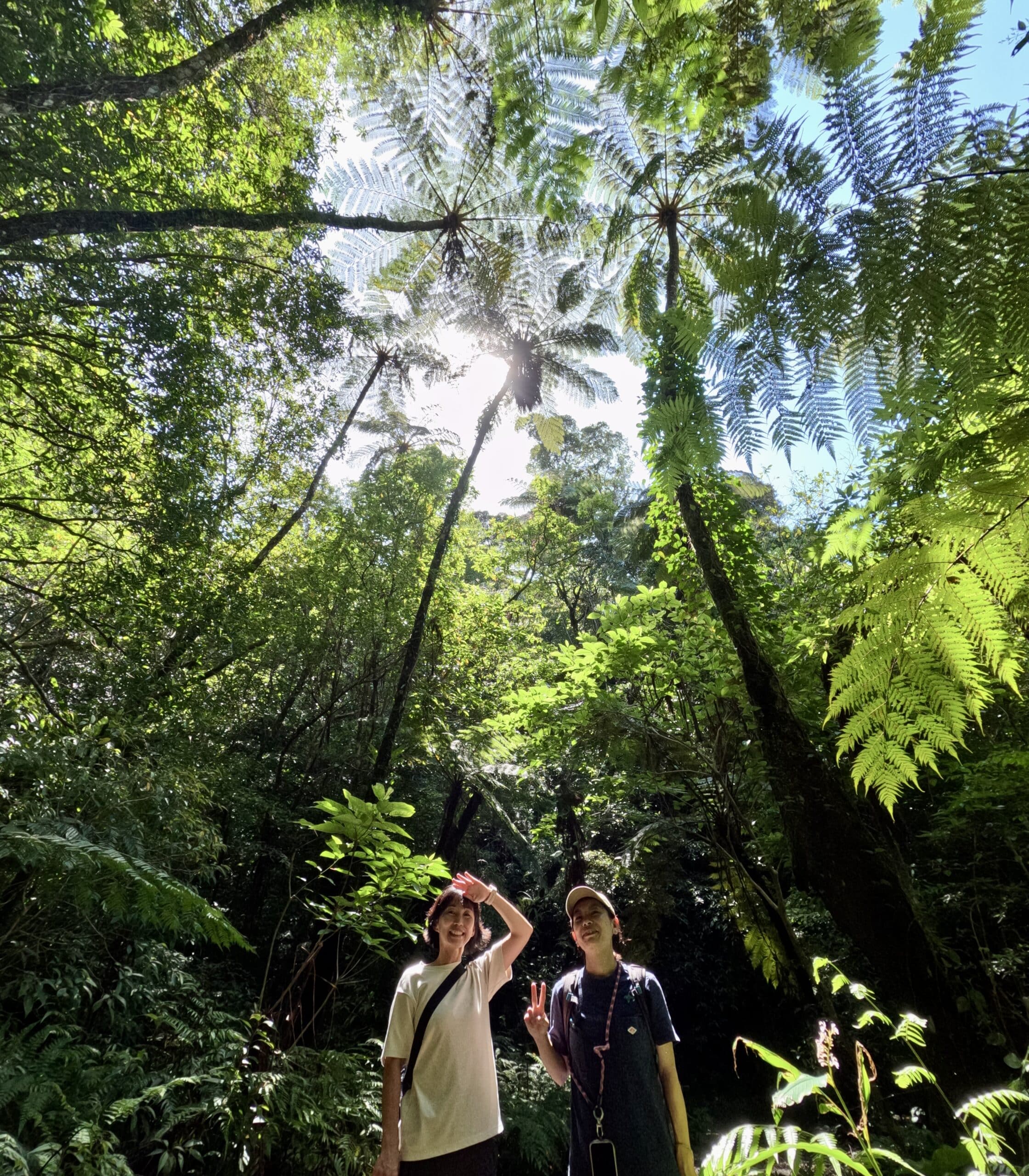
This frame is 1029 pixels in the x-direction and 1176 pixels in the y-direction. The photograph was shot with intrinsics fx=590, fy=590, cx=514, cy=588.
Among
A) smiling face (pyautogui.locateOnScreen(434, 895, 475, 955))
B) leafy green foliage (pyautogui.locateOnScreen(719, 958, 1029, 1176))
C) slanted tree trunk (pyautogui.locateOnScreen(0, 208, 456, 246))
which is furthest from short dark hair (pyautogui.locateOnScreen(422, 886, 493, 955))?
slanted tree trunk (pyautogui.locateOnScreen(0, 208, 456, 246))

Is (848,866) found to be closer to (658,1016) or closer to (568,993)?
(658,1016)

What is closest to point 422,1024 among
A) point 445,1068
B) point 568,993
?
point 445,1068

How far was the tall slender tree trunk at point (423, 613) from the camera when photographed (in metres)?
7.71

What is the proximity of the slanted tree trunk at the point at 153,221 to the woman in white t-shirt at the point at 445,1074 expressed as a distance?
14.5 feet

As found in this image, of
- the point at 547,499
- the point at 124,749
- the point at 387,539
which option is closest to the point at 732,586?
the point at 124,749

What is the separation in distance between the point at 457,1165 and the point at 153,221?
5.44 metres

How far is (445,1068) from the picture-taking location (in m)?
2.12

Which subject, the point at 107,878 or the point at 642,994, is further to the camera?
the point at 107,878

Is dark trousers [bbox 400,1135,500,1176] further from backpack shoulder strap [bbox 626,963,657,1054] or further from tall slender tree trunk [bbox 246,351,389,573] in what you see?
tall slender tree trunk [bbox 246,351,389,573]

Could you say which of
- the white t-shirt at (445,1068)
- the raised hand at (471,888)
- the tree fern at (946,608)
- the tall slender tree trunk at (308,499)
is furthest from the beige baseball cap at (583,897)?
the tall slender tree trunk at (308,499)

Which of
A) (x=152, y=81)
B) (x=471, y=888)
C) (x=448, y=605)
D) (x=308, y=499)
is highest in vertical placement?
(x=308, y=499)

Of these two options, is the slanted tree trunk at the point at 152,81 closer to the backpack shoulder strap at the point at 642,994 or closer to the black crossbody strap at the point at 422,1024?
the black crossbody strap at the point at 422,1024

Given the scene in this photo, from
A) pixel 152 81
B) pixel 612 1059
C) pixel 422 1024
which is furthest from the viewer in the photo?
pixel 152 81

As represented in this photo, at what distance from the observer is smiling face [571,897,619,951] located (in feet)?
7.16
